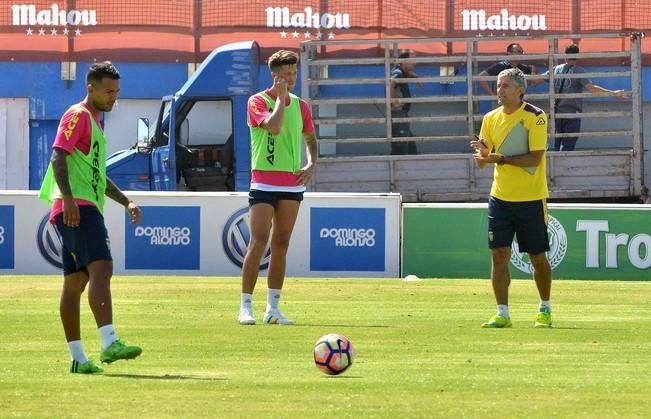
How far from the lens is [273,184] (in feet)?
39.2

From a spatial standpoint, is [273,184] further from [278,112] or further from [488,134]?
[488,134]

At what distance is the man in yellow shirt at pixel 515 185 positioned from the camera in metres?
11.9

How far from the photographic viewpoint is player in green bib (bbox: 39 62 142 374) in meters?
8.92

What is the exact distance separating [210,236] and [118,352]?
10.8 m

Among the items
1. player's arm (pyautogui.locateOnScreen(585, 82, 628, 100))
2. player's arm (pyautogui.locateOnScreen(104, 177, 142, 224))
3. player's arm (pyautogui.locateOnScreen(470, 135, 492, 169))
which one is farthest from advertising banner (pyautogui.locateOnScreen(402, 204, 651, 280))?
player's arm (pyautogui.locateOnScreen(104, 177, 142, 224))

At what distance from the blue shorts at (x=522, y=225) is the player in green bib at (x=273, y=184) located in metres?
1.57

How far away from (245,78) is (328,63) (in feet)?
4.39

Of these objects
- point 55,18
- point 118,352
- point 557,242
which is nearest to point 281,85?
point 118,352

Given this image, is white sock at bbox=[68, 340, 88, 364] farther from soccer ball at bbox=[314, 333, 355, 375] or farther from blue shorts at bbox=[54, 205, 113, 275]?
soccer ball at bbox=[314, 333, 355, 375]

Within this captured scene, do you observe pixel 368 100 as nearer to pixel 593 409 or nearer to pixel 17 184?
pixel 17 184

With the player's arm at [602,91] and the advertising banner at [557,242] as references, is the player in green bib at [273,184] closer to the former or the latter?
the advertising banner at [557,242]

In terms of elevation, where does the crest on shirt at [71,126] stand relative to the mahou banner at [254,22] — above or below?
below

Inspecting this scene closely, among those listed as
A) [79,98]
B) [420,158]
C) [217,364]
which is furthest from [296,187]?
[79,98]

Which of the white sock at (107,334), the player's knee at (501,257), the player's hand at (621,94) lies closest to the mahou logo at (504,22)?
the player's hand at (621,94)
